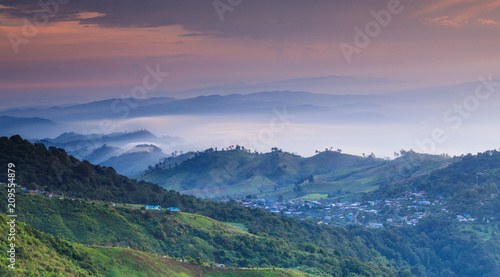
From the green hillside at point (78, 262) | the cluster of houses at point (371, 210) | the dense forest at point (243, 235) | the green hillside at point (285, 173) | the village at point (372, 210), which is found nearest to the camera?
the green hillside at point (78, 262)

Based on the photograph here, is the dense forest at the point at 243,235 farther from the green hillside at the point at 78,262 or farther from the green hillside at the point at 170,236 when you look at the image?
the green hillside at the point at 78,262

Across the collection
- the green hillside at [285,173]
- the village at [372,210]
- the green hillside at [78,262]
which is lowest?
the green hillside at [78,262]

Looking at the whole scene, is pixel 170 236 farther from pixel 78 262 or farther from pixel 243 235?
pixel 78 262

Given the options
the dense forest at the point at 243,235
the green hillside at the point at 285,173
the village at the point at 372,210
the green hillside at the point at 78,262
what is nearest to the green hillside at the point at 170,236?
the dense forest at the point at 243,235

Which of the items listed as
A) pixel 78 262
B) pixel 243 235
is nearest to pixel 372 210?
pixel 243 235

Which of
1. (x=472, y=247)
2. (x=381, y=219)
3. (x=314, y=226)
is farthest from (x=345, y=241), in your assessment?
(x=381, y=219)

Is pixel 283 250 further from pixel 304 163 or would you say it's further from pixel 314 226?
pixel 304 163

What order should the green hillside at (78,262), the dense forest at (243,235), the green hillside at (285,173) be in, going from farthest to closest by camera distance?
the green hillside at (285,173)
the dense forest at (243,235)
the green hillside at (78,262)
